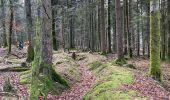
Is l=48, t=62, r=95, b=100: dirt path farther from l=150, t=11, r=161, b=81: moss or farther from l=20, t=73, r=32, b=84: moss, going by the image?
l=150, t=11, r=161, b=81: moss

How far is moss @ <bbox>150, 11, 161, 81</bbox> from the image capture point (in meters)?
16.1

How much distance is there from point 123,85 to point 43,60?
422cm

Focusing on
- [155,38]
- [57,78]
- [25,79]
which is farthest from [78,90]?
[155,38]

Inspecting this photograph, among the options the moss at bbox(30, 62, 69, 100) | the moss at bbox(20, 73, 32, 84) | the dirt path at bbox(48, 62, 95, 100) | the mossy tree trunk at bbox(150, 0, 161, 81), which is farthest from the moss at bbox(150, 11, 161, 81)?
the moss at bbox(20, 73, 32, 84)

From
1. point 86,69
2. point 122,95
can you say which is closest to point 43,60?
point 122,95

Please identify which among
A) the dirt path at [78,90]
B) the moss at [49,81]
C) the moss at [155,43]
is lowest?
the dirt path at [78,90]

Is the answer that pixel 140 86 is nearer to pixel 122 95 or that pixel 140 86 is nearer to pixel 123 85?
pixel 123 85

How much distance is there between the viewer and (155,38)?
16.3m

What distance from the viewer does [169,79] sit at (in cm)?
2012

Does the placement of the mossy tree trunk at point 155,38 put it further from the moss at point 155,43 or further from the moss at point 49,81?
the moss at point 49,81

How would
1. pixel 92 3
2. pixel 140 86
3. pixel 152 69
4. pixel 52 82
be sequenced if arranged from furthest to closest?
1. pixel 92 3
2. pixel 152 69
3. pixel 52 82
4. pixel 140 86

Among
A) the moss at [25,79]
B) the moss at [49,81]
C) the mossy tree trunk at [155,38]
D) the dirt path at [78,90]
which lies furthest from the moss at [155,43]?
the moss at [25,79]

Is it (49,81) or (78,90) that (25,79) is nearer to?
(49,81)

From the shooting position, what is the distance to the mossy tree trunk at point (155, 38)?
16078 millimetres
